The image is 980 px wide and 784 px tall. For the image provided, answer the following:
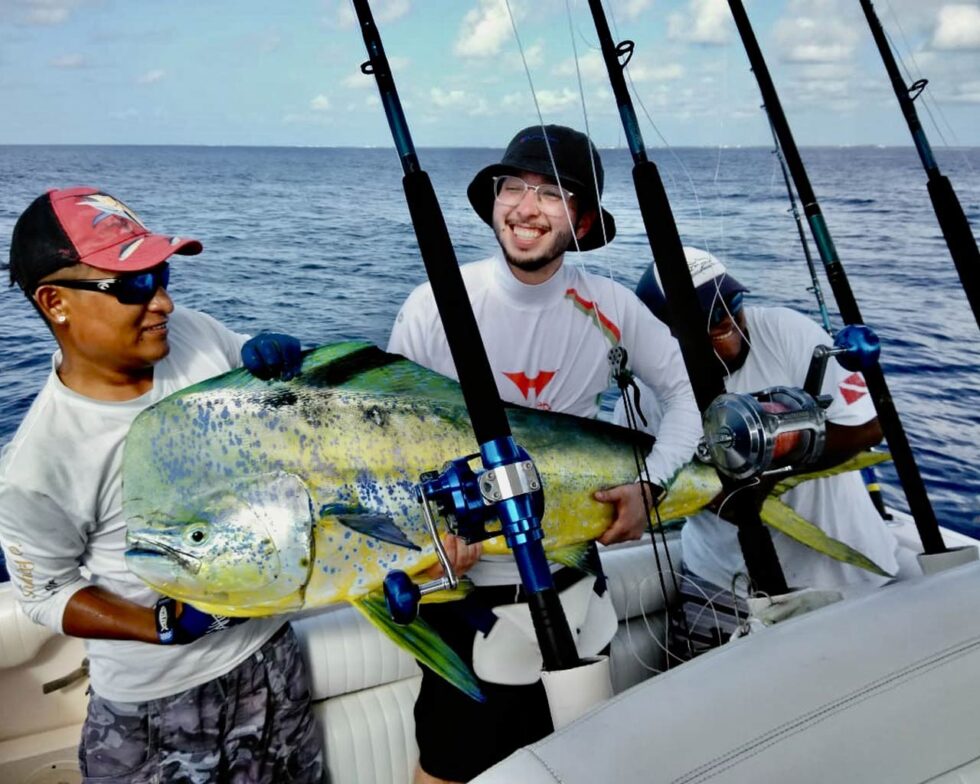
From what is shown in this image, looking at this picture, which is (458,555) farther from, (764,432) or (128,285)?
(128,285)

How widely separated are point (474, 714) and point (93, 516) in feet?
2.50

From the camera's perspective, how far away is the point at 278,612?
1323 millimetres

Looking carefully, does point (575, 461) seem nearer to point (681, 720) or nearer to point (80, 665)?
point (681, 720)

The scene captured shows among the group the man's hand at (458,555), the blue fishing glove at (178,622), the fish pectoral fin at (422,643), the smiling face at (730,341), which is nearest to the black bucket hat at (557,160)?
the smiling face at (730,341)

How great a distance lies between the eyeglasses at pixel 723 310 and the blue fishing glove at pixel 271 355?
95 cm

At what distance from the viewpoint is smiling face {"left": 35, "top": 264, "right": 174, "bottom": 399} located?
1179mm

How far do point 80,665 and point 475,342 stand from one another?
130 cm

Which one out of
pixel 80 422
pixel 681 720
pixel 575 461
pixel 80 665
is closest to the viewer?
pixel 681 720

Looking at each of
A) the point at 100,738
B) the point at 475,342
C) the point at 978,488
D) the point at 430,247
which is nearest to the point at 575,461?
the point at 475,342

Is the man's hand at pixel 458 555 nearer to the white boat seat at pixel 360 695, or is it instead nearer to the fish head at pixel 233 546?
A: the fish head at pixel 233 546

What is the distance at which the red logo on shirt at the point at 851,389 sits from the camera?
1849 millimetres

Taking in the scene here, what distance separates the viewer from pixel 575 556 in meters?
1.52

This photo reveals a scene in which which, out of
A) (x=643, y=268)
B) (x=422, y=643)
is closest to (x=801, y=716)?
(x=422, y=643)

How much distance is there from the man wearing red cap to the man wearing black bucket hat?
345 mm
